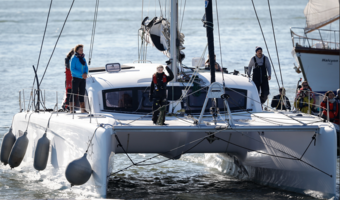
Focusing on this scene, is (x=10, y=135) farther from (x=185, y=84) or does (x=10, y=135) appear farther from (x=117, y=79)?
(x=185, y=84)

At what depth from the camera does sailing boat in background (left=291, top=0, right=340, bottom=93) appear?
19.6m

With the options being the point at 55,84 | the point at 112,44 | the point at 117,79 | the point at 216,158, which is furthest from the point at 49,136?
the point at 112,44

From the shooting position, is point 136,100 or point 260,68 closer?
point 136,100

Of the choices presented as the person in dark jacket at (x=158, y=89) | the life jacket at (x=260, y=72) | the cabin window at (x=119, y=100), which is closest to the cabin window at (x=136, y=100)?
the cabin window at (x=119, y=100)

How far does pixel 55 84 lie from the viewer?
2152 cm

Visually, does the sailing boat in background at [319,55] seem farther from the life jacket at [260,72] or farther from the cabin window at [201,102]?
the cabin window at [201,102]

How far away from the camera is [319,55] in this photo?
1978cm

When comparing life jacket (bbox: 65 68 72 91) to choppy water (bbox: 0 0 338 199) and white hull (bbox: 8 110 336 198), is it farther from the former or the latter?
white hull (bbox: 8 110 336 198)

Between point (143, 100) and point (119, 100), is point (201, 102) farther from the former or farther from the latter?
point (119, 100)

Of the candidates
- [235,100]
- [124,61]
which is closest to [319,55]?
[124,61]

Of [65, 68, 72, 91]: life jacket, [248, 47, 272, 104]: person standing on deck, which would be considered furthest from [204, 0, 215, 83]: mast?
[65, 68, 72, 91]: life jacket

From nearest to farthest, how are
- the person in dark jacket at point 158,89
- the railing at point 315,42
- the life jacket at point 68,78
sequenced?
the person in dark jacket at point 158,89
the life jacket at point 68,78
the railing at point 315,42

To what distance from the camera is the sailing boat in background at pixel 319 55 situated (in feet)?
64.4

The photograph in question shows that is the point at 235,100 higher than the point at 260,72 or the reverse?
the reverse
